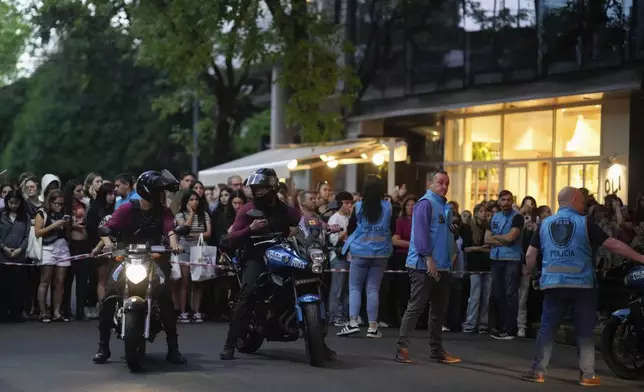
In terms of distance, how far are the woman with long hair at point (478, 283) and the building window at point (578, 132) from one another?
23.5 ft

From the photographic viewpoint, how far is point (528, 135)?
2461 cm

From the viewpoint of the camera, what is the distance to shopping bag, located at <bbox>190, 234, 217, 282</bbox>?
53.8ft

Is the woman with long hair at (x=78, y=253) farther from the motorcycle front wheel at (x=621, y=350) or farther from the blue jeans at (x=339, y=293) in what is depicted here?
the motorcycle front wheel at (x=621, y=350)

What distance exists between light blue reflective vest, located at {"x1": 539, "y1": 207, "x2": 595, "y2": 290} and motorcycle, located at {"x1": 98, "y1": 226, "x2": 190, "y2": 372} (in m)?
3.41

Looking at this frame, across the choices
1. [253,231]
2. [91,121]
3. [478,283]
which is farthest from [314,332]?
[91,121]

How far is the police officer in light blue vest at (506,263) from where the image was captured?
1496cm

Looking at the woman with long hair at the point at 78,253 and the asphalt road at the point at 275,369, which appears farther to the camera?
the woman with long hair at the point at 78,253

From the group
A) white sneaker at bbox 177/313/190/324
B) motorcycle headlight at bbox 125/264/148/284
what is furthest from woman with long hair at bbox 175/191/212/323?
motorcycle headlight at bbox 125/264/148/284

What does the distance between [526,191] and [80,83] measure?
66.8 ft

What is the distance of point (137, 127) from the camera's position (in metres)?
43.2

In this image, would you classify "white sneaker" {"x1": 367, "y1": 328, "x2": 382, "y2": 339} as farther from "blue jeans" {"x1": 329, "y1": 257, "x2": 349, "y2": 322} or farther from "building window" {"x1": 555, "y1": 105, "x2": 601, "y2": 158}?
"building window" {"x1": 555, "y1": 105, "x2": 601, "y2": 158}

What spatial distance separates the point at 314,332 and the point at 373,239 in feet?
11.2

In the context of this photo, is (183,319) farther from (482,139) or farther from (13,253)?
(482,139)

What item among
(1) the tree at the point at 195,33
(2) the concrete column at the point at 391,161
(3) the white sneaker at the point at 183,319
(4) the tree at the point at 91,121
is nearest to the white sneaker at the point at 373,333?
A: (3) the white sneaker at the point at 183,319
